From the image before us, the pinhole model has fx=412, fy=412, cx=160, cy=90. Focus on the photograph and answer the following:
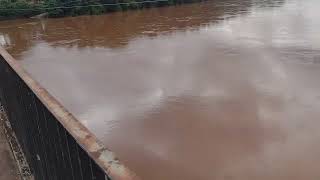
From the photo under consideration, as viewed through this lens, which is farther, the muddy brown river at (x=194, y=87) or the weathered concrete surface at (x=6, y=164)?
the muddy brown river at (x=194, y=87)

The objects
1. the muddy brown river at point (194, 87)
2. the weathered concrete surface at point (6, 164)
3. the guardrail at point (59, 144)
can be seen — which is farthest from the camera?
the muddy brown river at point (194, 87)

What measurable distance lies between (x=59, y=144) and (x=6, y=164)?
1.66 metres

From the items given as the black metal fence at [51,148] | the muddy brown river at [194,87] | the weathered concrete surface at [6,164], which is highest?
the black metal fence at [51,148]

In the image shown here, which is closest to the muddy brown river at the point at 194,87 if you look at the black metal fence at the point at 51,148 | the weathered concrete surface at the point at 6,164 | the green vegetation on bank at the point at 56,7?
the green vegetation on bank at the point at 56,7

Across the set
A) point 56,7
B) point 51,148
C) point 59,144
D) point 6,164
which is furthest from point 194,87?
point 56,7

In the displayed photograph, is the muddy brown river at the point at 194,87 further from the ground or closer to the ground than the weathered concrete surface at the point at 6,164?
closer to the ground

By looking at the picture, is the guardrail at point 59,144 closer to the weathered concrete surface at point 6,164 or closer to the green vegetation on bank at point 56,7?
the weathered concrete surface at point 6,164

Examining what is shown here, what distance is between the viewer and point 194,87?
A: 10.9 m

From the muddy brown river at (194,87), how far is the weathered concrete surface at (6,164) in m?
3.72

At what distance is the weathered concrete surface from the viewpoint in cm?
272

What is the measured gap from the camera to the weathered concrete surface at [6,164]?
107 inches

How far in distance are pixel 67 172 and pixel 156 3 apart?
24.6m

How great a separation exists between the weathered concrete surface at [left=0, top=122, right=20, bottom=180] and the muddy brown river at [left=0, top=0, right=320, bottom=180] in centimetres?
372

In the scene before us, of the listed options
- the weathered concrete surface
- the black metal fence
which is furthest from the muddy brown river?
the black metal fence
